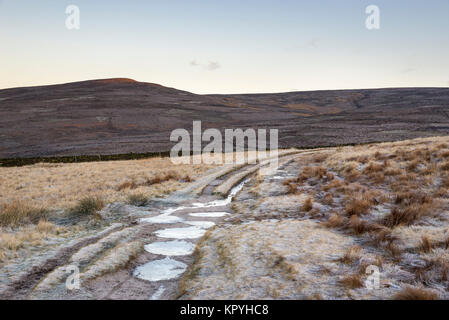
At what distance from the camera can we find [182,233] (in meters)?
11.2

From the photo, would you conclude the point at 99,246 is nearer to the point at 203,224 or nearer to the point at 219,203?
the point at 203,224

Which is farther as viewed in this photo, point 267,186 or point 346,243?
point 267,186

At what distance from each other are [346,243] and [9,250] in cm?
926

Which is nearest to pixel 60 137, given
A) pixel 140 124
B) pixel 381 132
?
pixel 140 124

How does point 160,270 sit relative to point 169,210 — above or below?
below

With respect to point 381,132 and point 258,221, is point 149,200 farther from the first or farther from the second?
point 381,132

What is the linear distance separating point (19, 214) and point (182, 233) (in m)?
6.49

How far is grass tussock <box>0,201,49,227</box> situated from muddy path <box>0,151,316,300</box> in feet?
11.0

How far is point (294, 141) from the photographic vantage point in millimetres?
65375

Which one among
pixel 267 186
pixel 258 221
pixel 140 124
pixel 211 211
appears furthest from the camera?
pixel 140 124

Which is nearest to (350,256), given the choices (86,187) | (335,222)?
Result: (335,222)

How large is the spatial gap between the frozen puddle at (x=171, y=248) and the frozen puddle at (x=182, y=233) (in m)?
0.51

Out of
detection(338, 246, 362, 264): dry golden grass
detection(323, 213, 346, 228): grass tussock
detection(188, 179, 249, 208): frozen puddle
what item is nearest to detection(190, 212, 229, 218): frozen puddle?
detection(188, 179, 249, 208): frozen puddle

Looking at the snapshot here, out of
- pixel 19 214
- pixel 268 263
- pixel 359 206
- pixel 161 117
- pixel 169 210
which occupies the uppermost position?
pixel 161 117
